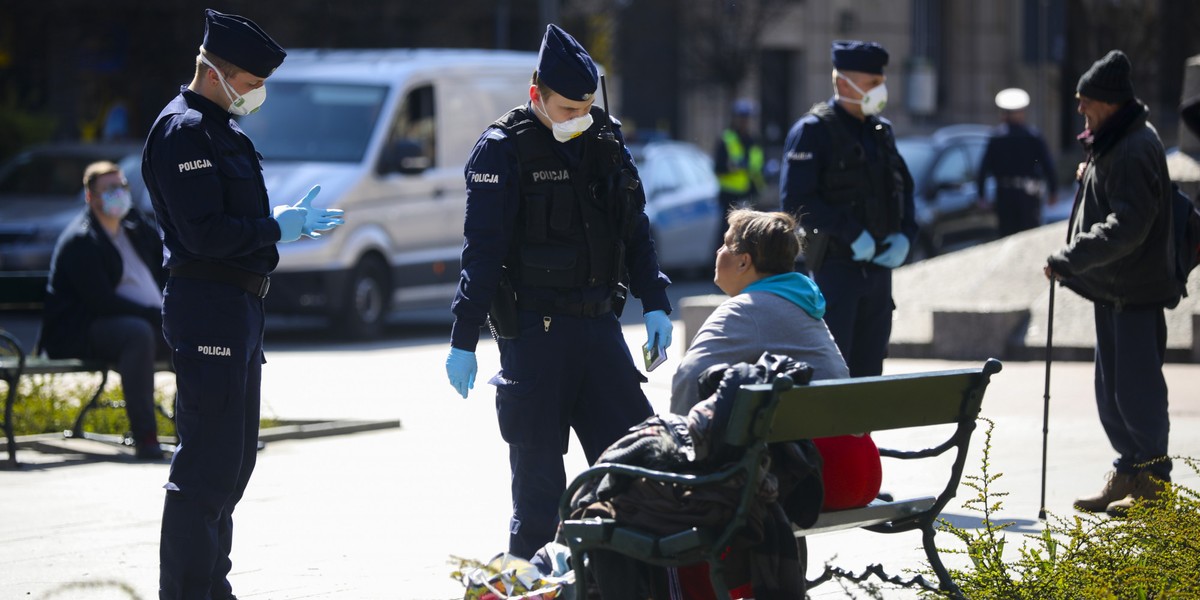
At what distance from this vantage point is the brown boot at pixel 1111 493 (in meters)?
7.23

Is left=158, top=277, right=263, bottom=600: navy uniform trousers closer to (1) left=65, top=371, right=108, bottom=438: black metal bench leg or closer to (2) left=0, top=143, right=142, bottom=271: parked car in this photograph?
(1) left=65, top=371, right=108, bottom=438: black metal bench leg

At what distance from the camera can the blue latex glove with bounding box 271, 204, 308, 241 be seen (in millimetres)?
5598

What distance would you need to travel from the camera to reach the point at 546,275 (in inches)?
223

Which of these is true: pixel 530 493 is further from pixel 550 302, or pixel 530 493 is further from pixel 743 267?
pixel 743 267

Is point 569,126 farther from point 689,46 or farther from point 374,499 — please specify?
point 689,46

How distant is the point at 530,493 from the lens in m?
5.68

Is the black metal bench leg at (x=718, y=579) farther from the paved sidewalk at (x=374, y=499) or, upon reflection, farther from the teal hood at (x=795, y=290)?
the paved sidewalk at (x=374, y=499)

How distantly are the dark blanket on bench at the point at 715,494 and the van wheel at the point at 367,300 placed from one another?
10135 mm

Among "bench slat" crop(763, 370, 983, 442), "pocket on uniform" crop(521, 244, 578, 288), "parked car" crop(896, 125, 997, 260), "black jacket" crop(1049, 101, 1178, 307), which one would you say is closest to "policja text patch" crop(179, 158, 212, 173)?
"pocket on uniform" crop(521, 244, 578, 288)

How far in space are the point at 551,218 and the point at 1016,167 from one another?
12.1 metres

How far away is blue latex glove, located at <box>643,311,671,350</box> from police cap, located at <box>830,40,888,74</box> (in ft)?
7.24

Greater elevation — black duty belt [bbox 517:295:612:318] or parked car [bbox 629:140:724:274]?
black duty belt [bbox 517:295:612:318]

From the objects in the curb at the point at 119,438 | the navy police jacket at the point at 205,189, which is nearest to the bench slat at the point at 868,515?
the navy police jacket at the point at 205,189

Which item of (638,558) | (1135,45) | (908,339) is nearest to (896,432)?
(908,339)
